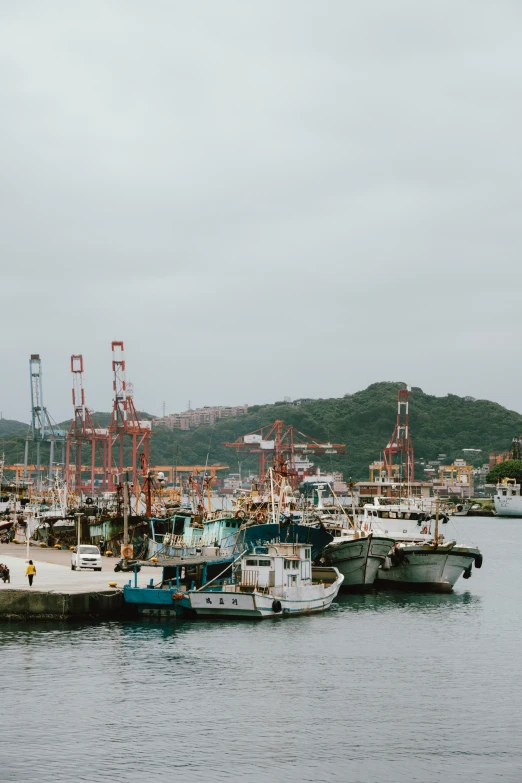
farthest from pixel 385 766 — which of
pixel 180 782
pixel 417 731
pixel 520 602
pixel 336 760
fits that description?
pixel 520 602

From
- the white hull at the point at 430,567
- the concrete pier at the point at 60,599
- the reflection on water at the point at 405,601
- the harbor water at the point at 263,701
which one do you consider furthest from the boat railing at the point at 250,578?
the white hull at the point at 430,567

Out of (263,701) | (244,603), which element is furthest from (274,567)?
(263,701)

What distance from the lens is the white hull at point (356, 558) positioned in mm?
69812

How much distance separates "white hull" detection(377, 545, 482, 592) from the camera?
70.1 m

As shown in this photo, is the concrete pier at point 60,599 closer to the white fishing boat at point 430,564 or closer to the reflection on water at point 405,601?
the reflection on water at point 405,601

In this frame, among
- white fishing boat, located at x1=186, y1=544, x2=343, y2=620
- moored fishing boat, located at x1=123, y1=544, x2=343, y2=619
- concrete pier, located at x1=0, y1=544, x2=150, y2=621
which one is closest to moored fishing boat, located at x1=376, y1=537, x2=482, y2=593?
moored fishing boat, located at x1=123, y1=544, x2=343, y2=619

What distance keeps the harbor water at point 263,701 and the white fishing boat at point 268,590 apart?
110 cm

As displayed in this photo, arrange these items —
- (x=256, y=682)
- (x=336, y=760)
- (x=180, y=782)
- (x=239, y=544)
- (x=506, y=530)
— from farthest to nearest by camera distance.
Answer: (x=506, y=530), (x=239, y=544), (x=256, y=682), (x=336, y=760), (x=180, y=782)

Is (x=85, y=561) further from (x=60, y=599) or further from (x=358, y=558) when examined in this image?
(x=358, y=558)

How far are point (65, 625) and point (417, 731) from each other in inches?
890

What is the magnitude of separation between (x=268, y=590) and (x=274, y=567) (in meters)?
1.23

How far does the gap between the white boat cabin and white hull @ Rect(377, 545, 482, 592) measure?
54.0ft

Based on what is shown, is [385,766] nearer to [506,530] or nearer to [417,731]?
[417,731]

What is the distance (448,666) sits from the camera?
43.9 m
